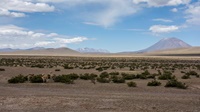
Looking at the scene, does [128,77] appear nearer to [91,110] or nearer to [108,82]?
[108,82]

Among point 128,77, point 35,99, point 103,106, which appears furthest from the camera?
point 128,77

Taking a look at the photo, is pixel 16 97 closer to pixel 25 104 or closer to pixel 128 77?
pixel 25 104

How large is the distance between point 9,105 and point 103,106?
4538 mm

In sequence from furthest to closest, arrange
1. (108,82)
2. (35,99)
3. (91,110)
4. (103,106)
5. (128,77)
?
(128,77) < (108,82) < (35,99) < (103,106) < (91,110)

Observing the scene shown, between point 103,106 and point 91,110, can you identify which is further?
point 103,106

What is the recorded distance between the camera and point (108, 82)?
2586 cm

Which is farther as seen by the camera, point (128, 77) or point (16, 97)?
point (128, 77)

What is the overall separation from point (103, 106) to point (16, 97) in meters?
5.49

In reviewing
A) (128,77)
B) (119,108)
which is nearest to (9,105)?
(119,108)

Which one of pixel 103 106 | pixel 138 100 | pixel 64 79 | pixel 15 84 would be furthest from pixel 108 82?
pixel 103 106

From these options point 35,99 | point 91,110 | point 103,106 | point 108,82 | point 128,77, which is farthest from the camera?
point 128,77

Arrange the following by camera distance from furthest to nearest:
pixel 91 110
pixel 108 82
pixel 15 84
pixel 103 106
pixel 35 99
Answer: pixel 108 82
pixel 15 84
pixel 35 99
pixel 103 106
pixel 91 110

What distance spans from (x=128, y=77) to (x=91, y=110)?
1594cm

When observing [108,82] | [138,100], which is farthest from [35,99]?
[108,82]
